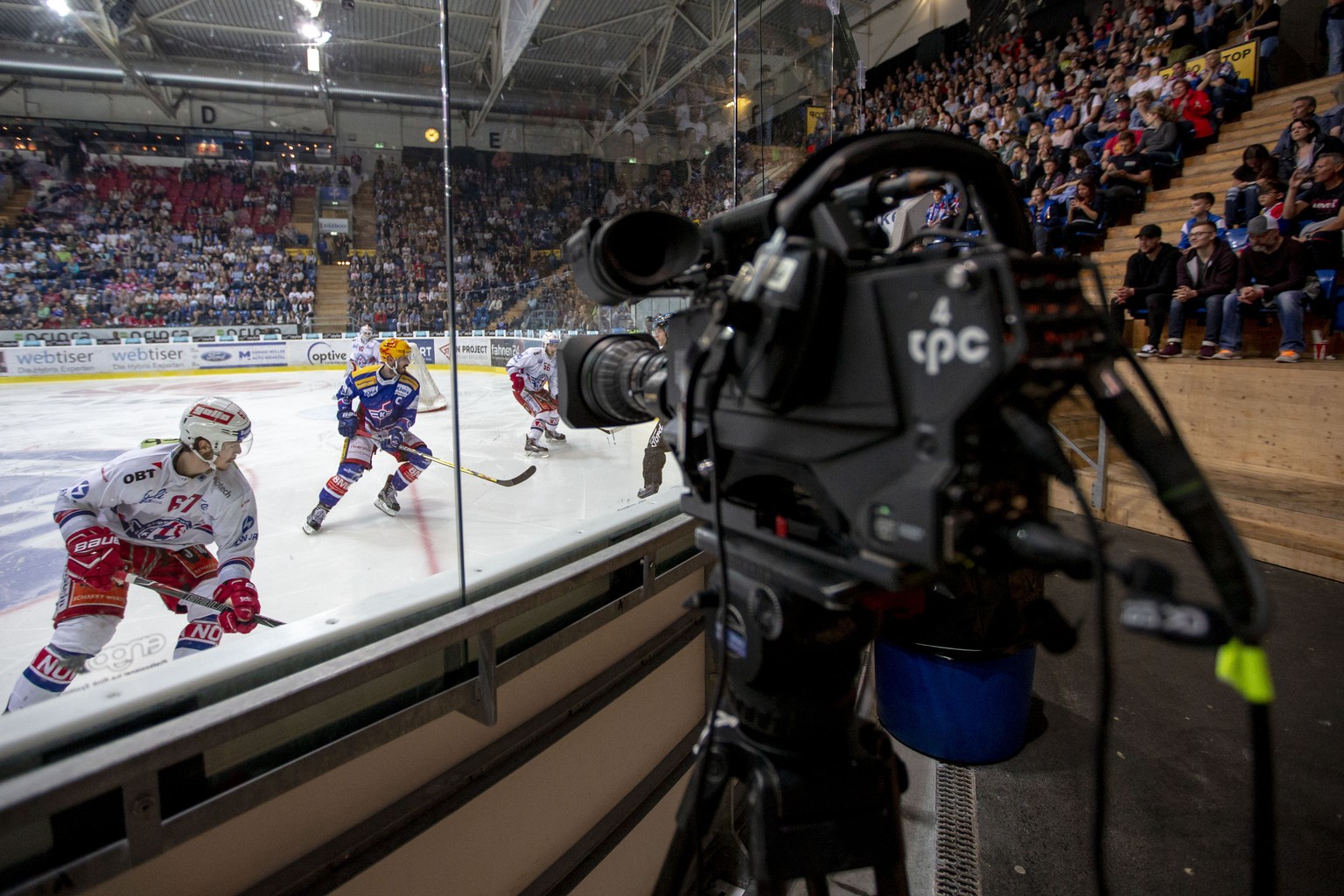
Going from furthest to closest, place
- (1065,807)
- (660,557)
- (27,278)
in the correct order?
1. (27,278)
2. (1065,807)
3. (660,557)

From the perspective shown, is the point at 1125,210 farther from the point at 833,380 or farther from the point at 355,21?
the point at 833,380

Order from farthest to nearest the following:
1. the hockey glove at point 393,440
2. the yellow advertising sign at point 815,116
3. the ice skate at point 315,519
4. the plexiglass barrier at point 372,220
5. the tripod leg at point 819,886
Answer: the hockey glove at point 393,440 → the ice skate at point 315,519 → the yellow advertising sign at point 815,116 → the plexiglass barrier at point 372,220 → the tripod leg at point 819,886

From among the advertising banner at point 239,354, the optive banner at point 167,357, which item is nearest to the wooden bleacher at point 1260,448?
the optive banner at point 167,357

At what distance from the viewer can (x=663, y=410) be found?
28.1 inches

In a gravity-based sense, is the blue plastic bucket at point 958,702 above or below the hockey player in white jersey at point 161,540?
below

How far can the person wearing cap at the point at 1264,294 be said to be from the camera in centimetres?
366

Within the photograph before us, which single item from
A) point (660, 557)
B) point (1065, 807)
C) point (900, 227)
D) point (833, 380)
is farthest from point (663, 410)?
point (1065, 807)

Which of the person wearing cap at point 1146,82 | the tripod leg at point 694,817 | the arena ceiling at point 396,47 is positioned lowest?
the tripod leg at point 694,817

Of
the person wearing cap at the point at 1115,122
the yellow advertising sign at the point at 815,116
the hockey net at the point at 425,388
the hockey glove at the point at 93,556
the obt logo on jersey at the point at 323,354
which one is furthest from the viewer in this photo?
the obt logo on jersey at the point at 323,354

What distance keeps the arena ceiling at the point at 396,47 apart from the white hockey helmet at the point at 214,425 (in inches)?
41.7

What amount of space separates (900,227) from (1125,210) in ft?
16.5

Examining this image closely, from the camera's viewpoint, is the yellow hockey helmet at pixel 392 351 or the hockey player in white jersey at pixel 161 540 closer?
the hockey player in white jersey at pixel 161 540

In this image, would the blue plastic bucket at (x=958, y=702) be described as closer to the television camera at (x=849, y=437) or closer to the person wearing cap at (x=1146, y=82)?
the television camera at (x=849, y=437)

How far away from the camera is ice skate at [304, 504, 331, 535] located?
320cm
